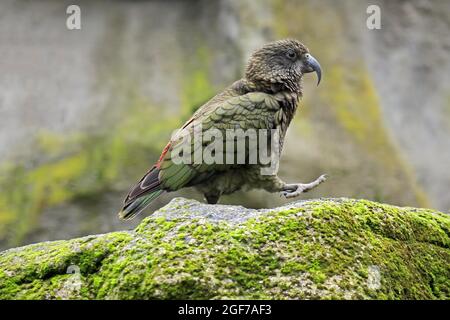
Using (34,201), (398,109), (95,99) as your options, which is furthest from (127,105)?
(398,109)

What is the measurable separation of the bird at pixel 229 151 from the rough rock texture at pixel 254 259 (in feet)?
4.12

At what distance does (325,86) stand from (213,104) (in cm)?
511

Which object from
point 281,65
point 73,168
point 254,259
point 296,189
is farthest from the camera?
point 73,168

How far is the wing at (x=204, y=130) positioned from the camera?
485 centimetres

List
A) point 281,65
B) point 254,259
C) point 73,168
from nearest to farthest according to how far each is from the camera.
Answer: point 254,259 < point 281,65 < point 73,168

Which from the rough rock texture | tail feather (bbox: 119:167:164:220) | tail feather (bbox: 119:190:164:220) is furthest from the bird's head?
the rough rock texture

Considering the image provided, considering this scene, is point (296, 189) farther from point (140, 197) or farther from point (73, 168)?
point (73, 168)

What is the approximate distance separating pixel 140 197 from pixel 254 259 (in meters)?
1.92

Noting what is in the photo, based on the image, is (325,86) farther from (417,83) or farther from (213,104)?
(213,104)

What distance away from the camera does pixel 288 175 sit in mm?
9469

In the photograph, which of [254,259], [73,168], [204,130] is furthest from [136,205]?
[73,168]

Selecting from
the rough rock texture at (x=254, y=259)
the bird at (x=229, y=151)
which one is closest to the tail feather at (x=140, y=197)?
the bird at (x=229, y=151)

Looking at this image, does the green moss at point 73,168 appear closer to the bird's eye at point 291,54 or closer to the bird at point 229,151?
the bird's eye at point 291,54

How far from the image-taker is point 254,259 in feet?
9.84
